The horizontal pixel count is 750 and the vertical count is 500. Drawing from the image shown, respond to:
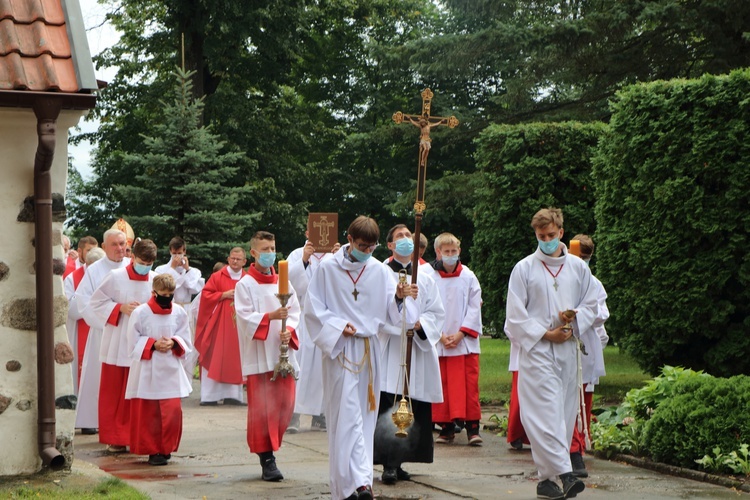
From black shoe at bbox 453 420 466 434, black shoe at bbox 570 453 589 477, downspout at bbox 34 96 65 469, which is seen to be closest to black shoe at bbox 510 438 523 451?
black shoe at bbox 453 420 466 434

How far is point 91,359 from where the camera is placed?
40.9 feet

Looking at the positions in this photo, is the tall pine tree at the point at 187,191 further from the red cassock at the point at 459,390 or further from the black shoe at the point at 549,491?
the black shoe at the point at 549,491

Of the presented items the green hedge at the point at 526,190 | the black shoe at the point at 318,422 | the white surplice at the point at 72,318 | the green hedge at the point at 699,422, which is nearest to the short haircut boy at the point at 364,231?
the green hedge at the point at 699,422

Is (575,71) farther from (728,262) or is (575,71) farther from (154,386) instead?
(154,386)

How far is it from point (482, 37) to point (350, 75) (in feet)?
58.6

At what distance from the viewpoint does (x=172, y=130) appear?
80.5 ft

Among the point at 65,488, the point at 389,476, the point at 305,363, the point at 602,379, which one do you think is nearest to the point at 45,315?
the point at 65,488

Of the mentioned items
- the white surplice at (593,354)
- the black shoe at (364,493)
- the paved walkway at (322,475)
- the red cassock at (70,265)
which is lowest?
the paved walkway at (322,475)

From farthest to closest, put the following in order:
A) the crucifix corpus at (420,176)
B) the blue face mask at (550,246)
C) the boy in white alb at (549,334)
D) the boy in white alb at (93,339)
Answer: the boy in white alb at (93,339), the crucifix corpus at (420,176), the blue face mask at (550,246), the boy in white alb at (549,334)

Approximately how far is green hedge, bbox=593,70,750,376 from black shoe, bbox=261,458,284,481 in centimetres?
528

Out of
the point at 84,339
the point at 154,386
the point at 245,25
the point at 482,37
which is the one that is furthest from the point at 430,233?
the point at 154,386

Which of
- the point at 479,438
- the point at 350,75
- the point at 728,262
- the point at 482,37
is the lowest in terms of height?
the point at 479,438

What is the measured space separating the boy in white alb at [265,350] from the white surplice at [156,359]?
0.94 metres

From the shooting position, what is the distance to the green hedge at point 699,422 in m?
9.43
